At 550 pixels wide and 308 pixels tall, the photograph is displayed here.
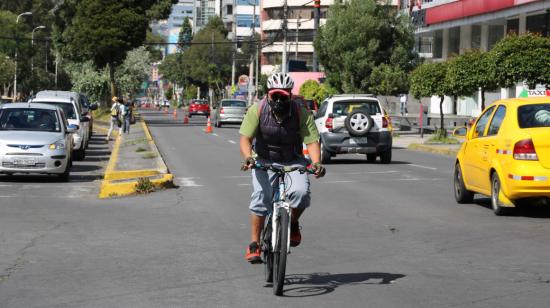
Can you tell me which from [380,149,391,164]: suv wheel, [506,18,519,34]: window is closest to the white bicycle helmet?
[380,149,391,164]: suv wheel

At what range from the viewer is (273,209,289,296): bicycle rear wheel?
8.49 m

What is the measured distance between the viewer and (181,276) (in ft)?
32.0

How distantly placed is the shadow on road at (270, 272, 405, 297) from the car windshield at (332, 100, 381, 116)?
729 inches

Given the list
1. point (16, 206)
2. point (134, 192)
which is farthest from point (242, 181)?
point (16, 206)

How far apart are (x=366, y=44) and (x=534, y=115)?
1650 inches

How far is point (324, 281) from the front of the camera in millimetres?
9508

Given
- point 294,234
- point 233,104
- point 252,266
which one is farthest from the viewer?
point 233,104

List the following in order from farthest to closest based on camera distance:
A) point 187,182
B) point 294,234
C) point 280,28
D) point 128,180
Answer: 1. point 280,28
2. point 187,182
3. point 128,180
4. point 294,234

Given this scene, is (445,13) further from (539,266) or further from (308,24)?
(308,24)

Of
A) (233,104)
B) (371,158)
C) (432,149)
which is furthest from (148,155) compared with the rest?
(233,104)

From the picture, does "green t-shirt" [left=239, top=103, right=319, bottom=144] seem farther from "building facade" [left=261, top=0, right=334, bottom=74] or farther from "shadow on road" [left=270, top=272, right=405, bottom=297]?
"building facade" [left=261, top=0, right=334, bottom=74]

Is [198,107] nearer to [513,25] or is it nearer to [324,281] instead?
[513,25]

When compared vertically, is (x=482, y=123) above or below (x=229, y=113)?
above

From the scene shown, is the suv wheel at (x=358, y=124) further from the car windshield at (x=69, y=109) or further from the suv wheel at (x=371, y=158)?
the car windshield at (x=69, y=109)
